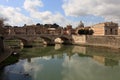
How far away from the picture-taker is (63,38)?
46.7 meters

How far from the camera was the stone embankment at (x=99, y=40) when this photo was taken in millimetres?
35056

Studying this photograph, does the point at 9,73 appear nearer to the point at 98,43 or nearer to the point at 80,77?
the point at 80,77

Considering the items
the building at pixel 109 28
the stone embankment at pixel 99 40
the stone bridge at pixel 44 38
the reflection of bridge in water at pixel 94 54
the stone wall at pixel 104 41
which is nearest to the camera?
the reflection of bridge in water at pixel 94 54

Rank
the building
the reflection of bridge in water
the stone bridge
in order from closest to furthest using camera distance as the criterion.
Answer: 1. the reflection of bridge in water
2. the stone bridge
3. the building

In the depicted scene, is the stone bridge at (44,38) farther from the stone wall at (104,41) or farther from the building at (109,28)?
the building at (109,28)

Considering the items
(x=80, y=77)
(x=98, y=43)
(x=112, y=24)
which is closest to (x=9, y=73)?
(x=80, y=77)

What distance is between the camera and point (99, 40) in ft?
131

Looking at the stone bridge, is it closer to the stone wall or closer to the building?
the stone wall

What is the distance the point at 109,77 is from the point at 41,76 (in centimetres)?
426

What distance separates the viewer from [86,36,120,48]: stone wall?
114 ft

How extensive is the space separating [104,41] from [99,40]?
1644mm

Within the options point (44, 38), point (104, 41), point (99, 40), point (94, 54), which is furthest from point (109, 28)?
point (94, 54)

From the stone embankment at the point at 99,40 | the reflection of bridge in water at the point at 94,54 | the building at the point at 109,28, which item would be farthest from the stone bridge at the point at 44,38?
the building at the point at 109,28

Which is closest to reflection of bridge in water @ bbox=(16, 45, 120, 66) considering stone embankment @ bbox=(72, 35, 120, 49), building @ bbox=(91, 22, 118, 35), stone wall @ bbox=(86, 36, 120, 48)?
stone wall @ bbox=(86, 36, 120, 48)
